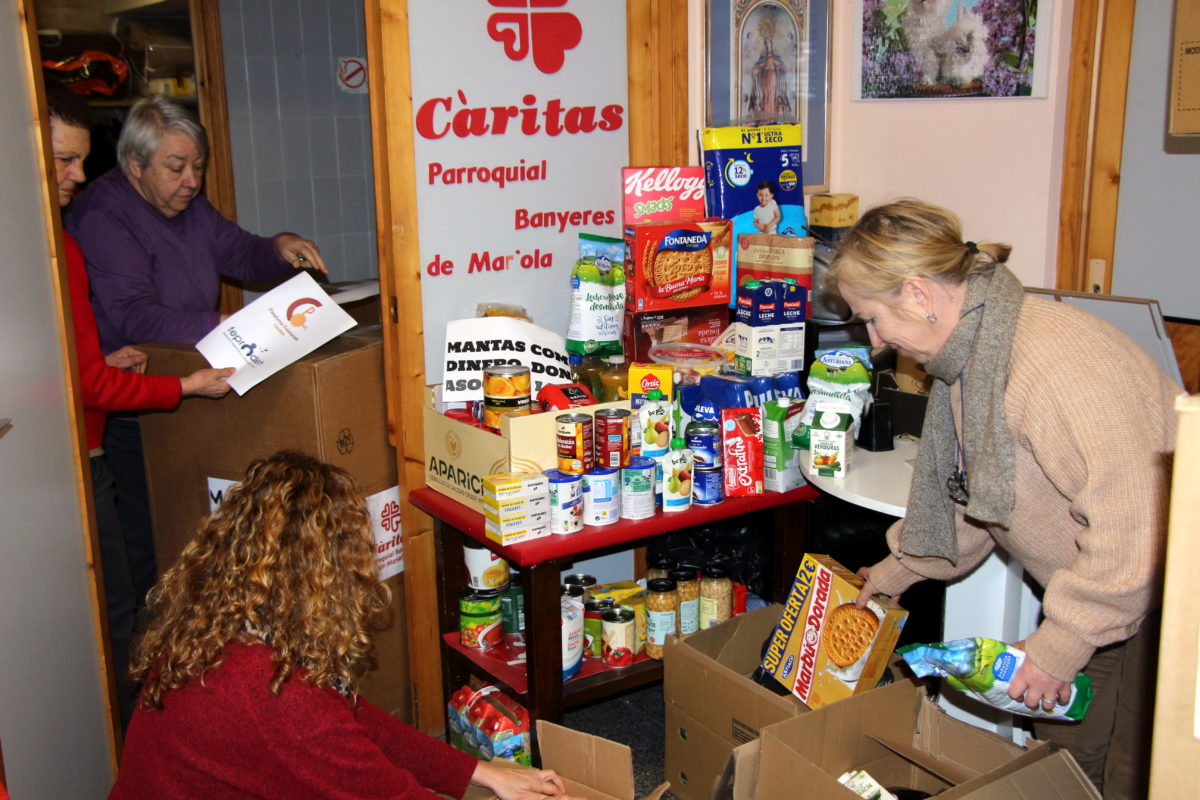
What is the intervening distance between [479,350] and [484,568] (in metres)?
0.53

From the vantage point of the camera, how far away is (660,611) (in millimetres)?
2584

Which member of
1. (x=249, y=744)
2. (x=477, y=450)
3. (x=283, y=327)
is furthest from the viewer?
(x=283, y=327)

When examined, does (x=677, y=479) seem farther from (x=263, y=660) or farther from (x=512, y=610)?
(x=263, y=660)

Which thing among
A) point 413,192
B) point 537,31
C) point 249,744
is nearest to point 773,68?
point 537,31

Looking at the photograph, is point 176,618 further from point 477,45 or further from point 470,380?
point 477,45

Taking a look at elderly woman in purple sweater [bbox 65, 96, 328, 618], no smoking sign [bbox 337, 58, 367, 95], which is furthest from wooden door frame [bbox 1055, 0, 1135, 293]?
no smoking sign [bbox 337, 58, 367, 95]

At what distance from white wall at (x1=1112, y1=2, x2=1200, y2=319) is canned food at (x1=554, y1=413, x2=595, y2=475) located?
1.60 m

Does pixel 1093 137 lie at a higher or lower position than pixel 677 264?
higher

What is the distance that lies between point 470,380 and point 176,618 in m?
1.07

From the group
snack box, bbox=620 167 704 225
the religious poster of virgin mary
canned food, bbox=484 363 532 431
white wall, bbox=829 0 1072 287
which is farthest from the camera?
the religious poster of virgin mary

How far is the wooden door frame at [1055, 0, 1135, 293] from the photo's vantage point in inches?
111

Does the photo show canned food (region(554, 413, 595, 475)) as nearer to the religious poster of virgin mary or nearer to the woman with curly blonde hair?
the woman with curly blonde hair

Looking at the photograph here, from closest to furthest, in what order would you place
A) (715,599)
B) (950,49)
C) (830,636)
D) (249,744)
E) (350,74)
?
(249,744)
(830,636)
(715,599)
(950,49)
(350,74)

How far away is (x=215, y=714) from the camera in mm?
1583
